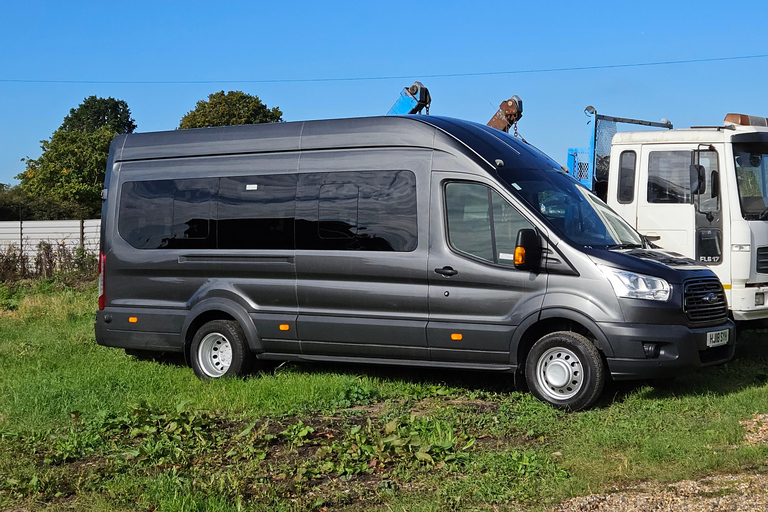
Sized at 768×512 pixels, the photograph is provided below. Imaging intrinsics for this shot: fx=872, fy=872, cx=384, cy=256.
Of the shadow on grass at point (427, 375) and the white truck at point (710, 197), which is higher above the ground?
the white truck at point (710, 197)

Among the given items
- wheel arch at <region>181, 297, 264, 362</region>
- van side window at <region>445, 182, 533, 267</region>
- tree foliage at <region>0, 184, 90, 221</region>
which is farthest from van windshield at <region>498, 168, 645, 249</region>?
tree foliage at <region>0, 184, 90, 221</region>

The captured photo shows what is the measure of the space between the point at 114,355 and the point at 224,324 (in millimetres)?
2495

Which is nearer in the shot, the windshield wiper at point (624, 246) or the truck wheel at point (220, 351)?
the windshield wiper at point (624, 246)

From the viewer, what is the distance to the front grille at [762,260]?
10.2 metres

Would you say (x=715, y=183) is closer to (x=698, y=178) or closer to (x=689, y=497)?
(x=698, y=178)

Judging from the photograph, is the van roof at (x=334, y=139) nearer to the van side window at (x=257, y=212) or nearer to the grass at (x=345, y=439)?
the van side window at (x=257, y=212)

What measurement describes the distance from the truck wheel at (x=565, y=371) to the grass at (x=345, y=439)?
189 mm

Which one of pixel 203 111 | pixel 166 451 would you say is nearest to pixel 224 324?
pixel 166 451

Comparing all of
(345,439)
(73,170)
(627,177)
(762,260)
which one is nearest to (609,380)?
(762,260)

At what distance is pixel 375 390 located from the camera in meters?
8.69

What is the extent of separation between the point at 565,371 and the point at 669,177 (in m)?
3.95

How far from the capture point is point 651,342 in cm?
764

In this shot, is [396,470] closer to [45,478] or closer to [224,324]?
[45,478]

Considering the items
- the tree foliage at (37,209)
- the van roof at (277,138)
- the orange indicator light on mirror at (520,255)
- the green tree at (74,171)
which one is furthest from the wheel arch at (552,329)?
the green tree at (74,171)
